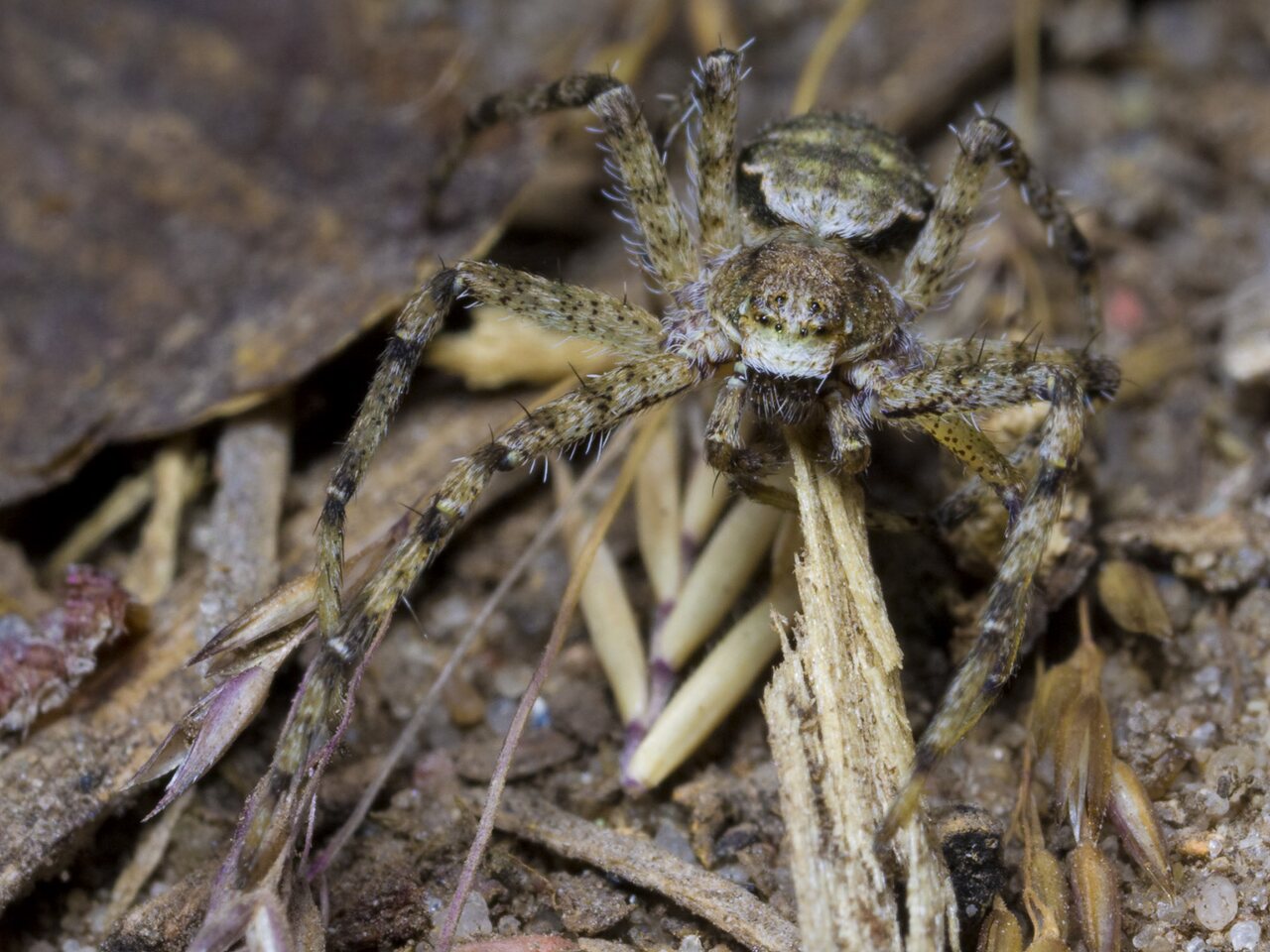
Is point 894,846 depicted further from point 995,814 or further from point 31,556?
point 31,556

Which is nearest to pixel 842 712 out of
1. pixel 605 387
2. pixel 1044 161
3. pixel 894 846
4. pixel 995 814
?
pixel 894 846

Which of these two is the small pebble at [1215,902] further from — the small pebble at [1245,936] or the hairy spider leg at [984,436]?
the hairy spider leg at [984,436]

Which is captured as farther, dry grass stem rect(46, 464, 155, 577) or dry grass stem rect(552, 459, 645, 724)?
dry grass stem rect(46, 464, 155, 577)

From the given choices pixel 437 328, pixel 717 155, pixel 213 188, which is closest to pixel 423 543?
pixel 437 328

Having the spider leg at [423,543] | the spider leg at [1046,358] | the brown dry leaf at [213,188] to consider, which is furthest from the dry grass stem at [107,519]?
the spider leg at [1046,358]

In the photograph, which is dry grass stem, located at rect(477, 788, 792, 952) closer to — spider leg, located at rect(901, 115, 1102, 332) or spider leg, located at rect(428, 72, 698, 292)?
spider leg, located at rect(428, 72, 698, 292)

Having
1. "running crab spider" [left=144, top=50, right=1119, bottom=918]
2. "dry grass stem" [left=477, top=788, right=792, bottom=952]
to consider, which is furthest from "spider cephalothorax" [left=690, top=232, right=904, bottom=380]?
"dry grass stem" [left=477, top=788, right=792, bottom=952]
